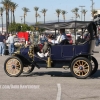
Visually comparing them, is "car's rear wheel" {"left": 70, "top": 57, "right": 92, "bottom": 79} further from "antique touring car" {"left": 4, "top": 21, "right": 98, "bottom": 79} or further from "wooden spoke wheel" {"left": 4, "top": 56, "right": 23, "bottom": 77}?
"wooden spoke wheel" {"left": 4, "top": 56, "right": 23, "bottom": 77}

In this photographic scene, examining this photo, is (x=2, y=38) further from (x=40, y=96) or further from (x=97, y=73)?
(x=40, y=96)

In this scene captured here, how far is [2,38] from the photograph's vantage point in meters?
24.3

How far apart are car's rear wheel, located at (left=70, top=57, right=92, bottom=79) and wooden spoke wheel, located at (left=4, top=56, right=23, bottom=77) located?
179 centimetres

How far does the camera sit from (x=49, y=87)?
1047cm

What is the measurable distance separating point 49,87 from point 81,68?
1.87m

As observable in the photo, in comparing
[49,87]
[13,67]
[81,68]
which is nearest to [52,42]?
[81,68]

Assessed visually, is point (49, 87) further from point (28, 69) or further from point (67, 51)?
point (28, 69)

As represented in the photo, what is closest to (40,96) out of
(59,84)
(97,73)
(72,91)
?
(72,91)

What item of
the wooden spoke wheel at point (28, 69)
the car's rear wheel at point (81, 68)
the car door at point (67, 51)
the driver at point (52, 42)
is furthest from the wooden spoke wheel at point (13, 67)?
the car's rear wheel at point (81, 68)

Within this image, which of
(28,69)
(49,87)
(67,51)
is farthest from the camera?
(28,69)

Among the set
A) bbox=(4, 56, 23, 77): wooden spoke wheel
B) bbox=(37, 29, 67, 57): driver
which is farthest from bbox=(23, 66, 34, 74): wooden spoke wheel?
bbox=(37, 29, 67, 57): driver

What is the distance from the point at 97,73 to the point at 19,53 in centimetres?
313

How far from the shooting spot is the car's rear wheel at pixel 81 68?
39.0 ft

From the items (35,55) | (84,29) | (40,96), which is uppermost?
(84,29)
